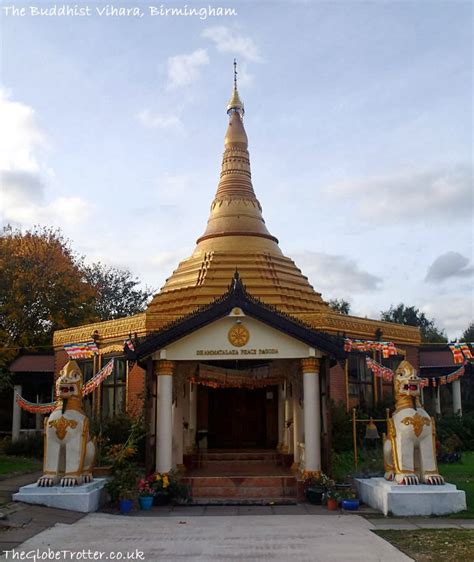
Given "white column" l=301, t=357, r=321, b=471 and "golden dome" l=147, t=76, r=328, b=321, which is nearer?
"white column" l=301, t=357, r=321, b=471

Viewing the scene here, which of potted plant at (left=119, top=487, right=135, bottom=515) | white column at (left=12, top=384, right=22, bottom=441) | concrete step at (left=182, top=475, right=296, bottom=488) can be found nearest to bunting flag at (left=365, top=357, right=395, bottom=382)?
concrete step at (left=182, top=475, right=296, bottom=488)

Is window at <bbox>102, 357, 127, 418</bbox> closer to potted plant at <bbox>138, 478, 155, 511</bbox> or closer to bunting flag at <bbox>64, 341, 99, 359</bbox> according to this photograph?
bunting flag at <bbox>64, 341, 99, 359</bbox>

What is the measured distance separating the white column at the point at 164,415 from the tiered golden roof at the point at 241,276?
7.10m

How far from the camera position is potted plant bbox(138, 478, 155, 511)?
488 inches

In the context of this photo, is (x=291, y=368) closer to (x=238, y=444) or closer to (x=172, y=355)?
(x=172, y=355)

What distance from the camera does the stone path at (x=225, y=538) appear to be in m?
8.15

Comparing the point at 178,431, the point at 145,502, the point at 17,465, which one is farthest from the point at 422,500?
the point at 17,465

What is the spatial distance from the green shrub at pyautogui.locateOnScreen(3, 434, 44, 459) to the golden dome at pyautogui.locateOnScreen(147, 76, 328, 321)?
6087 millimetres

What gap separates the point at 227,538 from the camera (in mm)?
9258

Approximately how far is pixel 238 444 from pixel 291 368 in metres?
5.43

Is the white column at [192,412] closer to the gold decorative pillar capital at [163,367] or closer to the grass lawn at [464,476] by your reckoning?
the gold decorative pillar capital at [163,367]

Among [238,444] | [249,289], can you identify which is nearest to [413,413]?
[238,444]

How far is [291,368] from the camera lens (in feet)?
50.0

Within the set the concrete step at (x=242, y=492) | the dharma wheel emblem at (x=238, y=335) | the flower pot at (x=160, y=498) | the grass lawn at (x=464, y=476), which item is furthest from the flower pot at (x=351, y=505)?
the dharma wheel emblem at (x=238, y=335)
